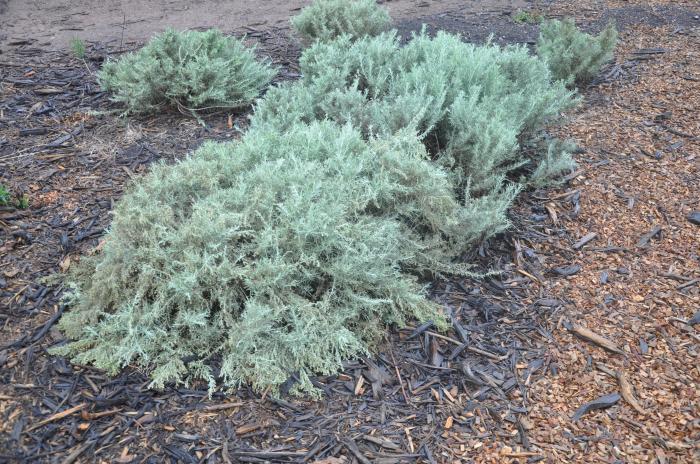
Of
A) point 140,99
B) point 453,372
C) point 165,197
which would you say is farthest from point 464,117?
point 140,99

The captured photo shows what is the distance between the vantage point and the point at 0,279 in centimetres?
299

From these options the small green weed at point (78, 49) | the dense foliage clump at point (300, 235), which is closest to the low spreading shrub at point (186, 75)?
the small green weed at point (78, 49)

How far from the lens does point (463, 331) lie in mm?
2998

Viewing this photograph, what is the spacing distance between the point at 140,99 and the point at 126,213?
1.82 metres

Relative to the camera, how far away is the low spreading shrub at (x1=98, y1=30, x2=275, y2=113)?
4402mm

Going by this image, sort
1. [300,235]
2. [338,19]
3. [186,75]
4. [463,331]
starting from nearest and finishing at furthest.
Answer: [300,235], [463,331], [186,75], [338,19]

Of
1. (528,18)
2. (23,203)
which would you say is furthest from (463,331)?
(528,18)

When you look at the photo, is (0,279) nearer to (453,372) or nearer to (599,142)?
(453,372)

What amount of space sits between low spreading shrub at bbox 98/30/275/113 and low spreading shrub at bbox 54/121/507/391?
1440 millimetres

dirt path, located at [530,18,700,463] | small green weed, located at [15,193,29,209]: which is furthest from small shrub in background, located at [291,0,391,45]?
small green weed, located at [15,193,29,209]

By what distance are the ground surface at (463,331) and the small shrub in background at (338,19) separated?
1447mm

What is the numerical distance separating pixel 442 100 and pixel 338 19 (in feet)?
7.51

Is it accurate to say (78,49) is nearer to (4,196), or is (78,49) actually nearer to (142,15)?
(142,15)

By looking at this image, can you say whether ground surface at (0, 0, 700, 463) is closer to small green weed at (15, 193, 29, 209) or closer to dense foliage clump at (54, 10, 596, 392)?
small green weed at (15, 193, 29, 209)
